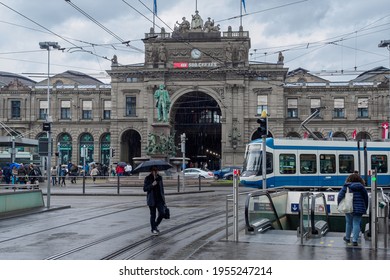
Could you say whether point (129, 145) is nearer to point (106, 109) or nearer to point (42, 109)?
point (106, 109)

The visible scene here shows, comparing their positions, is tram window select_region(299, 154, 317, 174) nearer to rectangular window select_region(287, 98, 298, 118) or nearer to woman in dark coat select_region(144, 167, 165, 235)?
woman in dark coat select_region(144, 167, 165, 235)

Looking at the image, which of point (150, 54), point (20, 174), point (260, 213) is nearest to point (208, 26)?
point (150, 54)

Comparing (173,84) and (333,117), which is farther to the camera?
(333,117)

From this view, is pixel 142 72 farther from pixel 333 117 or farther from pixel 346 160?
pixel 346 160

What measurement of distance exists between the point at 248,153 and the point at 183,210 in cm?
1088

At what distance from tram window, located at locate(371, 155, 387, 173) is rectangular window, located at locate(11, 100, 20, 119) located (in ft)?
204

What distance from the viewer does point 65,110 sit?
8238 centimetres

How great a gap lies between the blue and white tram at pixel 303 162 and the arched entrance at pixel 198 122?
42.0m

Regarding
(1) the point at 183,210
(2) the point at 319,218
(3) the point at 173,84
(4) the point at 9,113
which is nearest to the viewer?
(2) the point at 319,218

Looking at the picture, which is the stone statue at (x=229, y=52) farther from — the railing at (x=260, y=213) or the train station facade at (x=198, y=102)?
the railing at (x=260, y=213)

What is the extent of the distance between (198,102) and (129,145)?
11461 mm

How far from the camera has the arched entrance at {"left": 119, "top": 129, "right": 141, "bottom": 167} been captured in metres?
76.8
